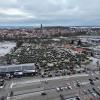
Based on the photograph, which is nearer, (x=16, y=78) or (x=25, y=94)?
(x=25, y=94)

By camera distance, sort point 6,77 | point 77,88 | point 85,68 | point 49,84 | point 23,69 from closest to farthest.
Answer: point 77,88 < point 49,84 < point 6,77 < point 23,69 < point 85,68

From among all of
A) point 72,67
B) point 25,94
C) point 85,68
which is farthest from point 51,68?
point 25,94

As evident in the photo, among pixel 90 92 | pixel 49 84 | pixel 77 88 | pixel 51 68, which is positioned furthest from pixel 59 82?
pixel 51 68

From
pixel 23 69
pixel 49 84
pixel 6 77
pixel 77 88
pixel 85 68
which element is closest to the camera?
pixel 77 88

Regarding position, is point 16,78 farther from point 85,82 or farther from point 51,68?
point 85,82

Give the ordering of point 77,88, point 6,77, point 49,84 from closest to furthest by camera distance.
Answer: point 77,88 → point 49,84 → point 6,77

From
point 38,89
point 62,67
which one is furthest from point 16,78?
point 62,67

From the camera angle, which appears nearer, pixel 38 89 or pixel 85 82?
pixel 38 89

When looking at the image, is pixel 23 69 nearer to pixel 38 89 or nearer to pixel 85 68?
pixel 38 89

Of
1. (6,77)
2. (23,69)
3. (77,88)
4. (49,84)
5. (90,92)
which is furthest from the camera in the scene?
(23,69)
